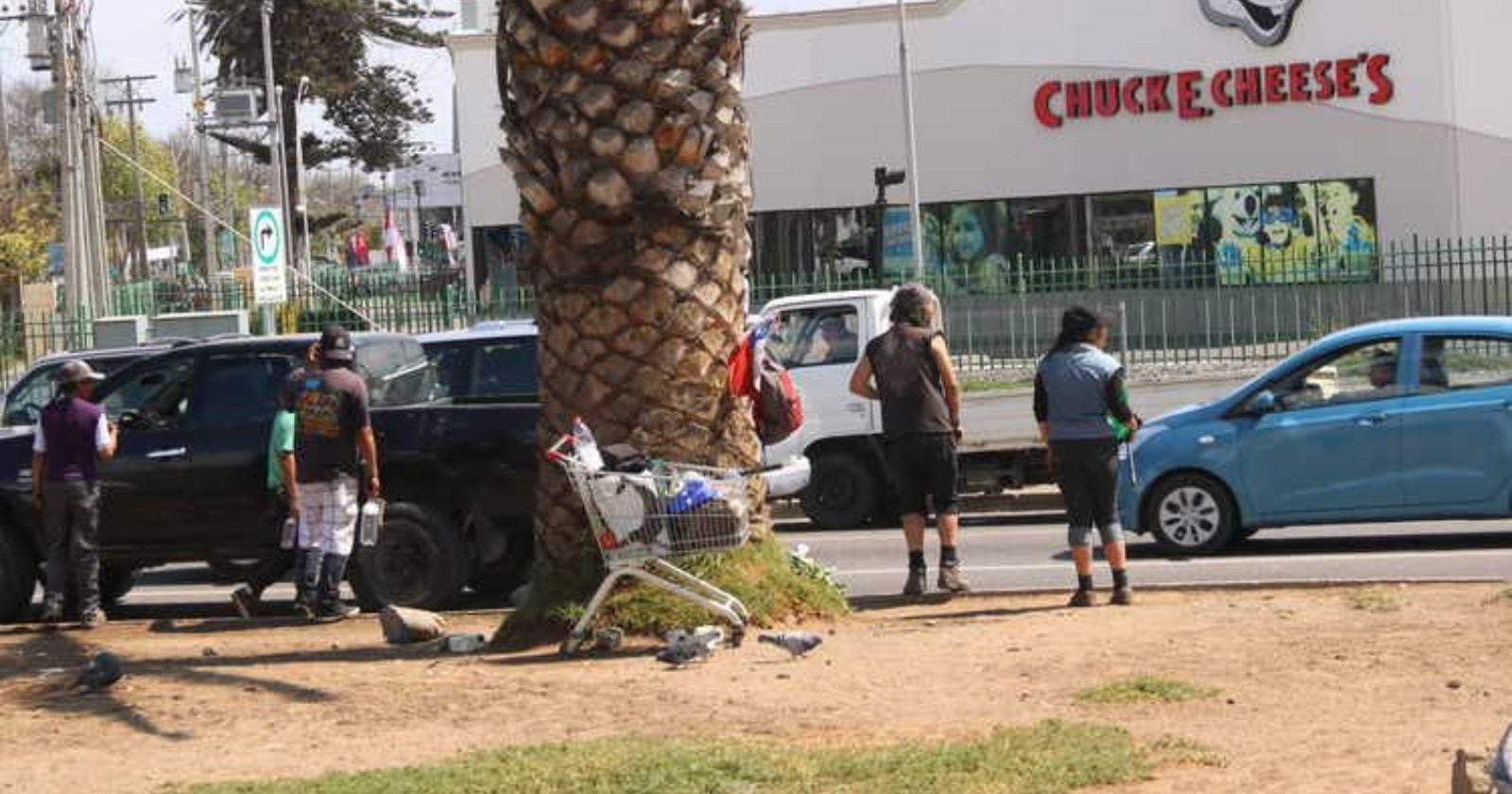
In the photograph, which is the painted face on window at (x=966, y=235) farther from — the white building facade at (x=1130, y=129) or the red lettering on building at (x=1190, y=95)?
the red lettering on building at (x=1190, y=95)

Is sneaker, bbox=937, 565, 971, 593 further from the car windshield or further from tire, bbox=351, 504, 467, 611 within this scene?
the car windshield

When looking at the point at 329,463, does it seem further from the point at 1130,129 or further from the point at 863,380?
the point at 1130,129

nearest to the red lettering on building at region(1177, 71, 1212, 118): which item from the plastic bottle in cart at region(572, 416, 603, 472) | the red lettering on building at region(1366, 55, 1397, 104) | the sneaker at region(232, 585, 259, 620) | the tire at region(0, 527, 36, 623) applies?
the red lettering on building at region(1366, 55, 1397, 104)

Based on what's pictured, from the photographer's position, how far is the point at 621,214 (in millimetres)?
10672

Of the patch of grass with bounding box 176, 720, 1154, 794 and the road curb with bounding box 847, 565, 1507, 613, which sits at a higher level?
the patch of grass with bounding box 176, 720, 1154, 794

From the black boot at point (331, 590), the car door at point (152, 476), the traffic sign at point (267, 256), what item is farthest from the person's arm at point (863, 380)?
the traffic sign at point (267, 256)

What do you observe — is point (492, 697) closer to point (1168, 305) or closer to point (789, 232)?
point (1168, 305)

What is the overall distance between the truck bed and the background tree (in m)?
40.9

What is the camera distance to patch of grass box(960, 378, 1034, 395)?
23969 millimetres

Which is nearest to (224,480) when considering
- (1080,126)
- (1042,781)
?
(1042,781)

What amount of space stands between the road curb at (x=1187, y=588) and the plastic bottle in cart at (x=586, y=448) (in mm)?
2631

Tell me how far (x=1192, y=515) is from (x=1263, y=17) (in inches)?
1042

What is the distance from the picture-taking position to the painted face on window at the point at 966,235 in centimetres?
4228

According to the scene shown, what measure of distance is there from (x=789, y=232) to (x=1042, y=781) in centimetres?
3684
